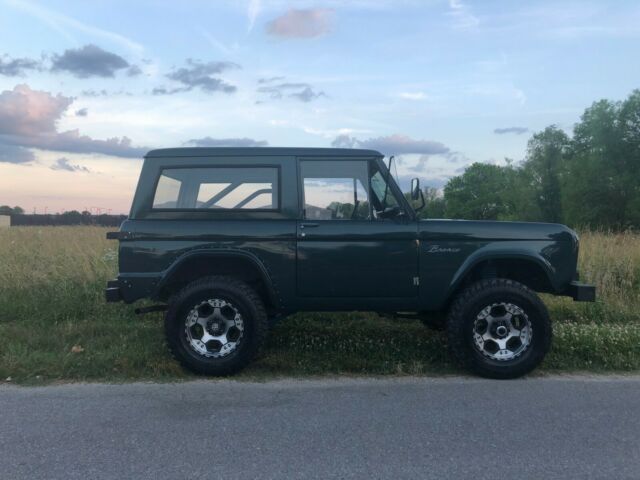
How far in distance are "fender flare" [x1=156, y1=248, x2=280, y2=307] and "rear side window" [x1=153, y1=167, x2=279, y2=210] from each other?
1.53 feet

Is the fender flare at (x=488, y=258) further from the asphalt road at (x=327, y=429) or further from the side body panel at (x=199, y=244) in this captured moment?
the side body panel at (x=199, y=244)

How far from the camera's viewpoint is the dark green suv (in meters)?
5.18

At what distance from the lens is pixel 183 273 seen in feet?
17.9

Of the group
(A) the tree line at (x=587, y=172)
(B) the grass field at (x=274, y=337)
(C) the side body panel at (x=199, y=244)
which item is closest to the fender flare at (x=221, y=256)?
(C) the side body panel at (x=199, y=244)

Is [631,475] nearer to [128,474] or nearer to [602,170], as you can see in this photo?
[128,474]

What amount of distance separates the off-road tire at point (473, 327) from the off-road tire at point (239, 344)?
1.87m

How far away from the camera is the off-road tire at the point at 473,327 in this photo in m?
5.14

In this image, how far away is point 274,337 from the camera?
245 inches

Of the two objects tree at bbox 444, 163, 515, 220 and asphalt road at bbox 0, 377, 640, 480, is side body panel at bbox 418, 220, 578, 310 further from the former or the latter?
tree at bbox 444, 163, 515, 220

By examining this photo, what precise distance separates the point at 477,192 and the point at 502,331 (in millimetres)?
79426

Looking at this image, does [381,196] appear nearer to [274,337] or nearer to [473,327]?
[473,327]

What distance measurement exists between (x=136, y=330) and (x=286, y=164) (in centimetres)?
272

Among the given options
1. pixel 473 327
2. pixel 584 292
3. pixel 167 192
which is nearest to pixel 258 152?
pixel 167 192

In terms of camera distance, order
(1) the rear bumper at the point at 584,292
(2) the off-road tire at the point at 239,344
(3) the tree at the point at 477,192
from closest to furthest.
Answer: (2) the off-road tire at the point at 239,344, (1) the rear bumper at the point at 584,292, (3) the tree at the point at 477,192
